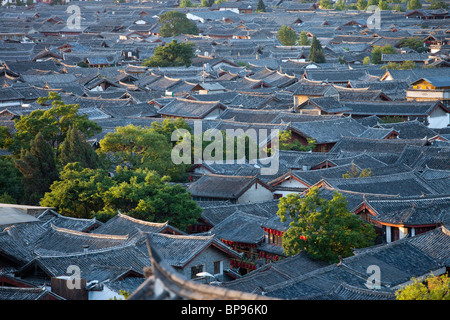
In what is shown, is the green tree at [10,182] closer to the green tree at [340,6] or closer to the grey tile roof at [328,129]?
the grey tile roof at [328,129]

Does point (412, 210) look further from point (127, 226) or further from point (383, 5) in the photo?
point (383, 5)

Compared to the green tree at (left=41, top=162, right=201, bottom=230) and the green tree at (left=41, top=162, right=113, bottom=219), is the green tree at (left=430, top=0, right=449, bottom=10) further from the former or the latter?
the green tree at (left=41, top=162, right=113, bottom=219)

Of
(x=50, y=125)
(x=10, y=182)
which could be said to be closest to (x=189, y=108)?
(x=50, y=125)

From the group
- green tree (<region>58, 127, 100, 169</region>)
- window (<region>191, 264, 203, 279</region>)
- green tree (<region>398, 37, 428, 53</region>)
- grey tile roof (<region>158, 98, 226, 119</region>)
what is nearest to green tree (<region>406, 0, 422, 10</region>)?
green tree (<region>398, 37, 428, 53</region>)
